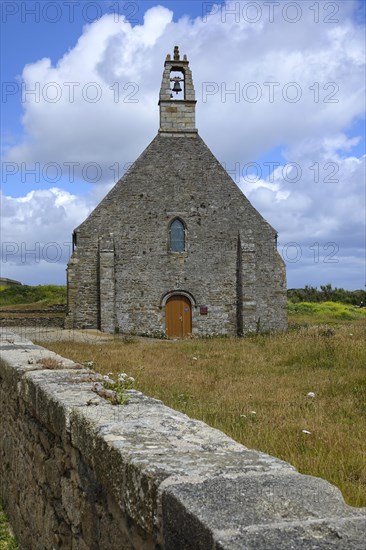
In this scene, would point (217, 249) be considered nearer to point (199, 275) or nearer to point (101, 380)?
point (199, 275)

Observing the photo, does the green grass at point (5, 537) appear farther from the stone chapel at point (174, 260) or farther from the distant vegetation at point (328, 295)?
the distant vegetation at point (328, 295)

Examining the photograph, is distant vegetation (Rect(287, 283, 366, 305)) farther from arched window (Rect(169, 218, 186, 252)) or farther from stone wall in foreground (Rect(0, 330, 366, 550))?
stone wall in foreground (Rect(0, 330, 366, 550))

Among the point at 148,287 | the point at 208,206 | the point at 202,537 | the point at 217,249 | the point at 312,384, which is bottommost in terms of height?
the point at 312,384

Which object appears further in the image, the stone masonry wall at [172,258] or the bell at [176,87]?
the bell at [176,87]

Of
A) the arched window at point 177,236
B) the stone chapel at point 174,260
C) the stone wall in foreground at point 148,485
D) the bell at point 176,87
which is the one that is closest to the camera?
the stone wall in foreground at point 148,485

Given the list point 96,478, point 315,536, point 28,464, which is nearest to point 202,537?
point 315,536

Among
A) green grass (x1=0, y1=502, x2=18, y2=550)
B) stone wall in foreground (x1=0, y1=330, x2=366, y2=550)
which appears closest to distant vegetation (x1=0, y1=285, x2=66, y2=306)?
green grass (x1=0, y1=502, x2=18, y2=550)

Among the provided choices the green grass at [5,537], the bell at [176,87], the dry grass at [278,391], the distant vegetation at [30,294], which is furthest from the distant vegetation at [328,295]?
the green grass at [5,537]

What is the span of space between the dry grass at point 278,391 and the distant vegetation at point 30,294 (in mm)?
33669

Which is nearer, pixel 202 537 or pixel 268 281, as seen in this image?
pixel 202 537

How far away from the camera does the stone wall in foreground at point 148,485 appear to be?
174 cm

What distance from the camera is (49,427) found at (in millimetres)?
3994

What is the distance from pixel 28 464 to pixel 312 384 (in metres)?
5.90

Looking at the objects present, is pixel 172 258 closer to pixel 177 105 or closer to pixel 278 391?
pixel 177 105
